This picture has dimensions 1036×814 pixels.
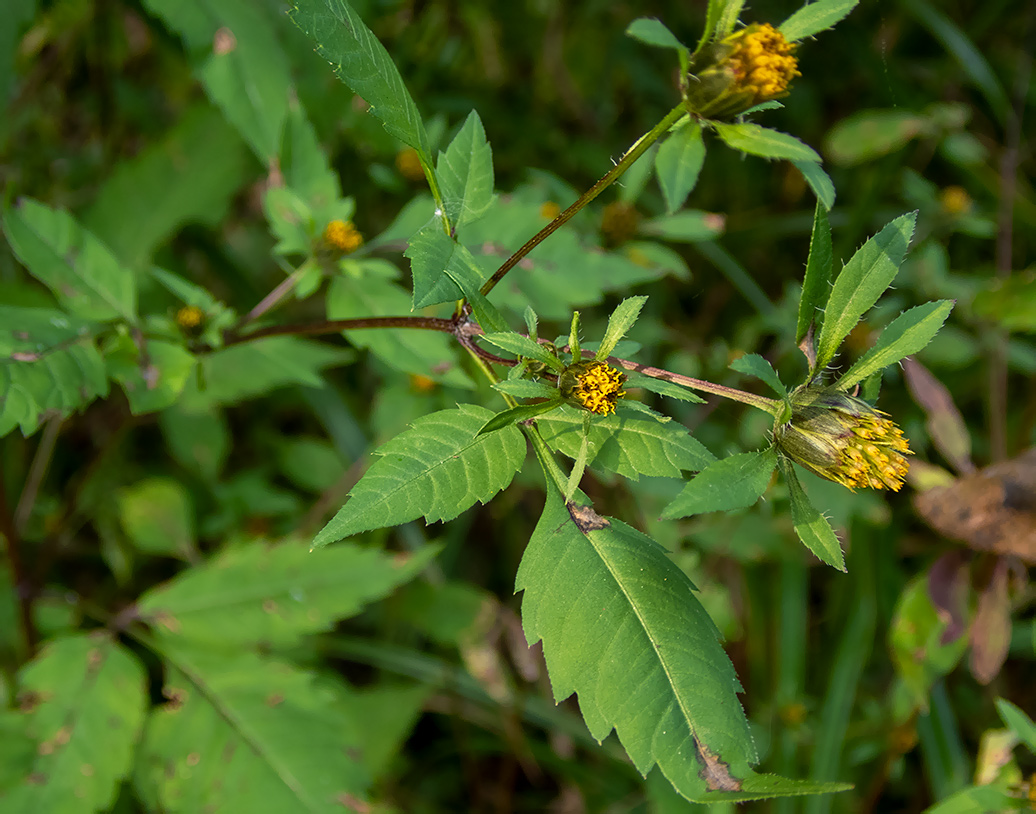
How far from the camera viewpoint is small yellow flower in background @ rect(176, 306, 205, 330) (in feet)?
4.07

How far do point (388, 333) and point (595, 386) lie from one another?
52 centimetres

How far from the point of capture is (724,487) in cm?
82

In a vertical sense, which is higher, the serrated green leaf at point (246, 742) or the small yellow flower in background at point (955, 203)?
the serrated green leaf at point (246, 742)

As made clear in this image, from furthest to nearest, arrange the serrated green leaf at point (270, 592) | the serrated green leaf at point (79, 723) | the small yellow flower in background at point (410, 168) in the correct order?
1. the small yellow flower in background at point (410, 168)
2. the serrated green leaf at point (270, 592)
3. the serrated green leaf at point (79, 723)

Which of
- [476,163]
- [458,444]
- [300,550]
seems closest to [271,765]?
[300,550]

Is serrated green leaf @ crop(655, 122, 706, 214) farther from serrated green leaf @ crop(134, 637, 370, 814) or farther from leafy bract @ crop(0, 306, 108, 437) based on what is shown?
serrated green leaf @ crop(134, 637, 370, 814)

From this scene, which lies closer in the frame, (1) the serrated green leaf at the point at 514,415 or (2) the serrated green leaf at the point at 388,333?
(1) the serrated green leaf at the point at 514,415

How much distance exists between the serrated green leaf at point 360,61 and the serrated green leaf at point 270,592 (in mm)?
1011

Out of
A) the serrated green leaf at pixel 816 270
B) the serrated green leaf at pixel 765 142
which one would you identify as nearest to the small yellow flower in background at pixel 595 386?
the serrated green leaf at pixel 816 270

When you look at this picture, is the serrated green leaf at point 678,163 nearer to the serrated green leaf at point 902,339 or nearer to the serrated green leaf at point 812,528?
the serrated green leaf at point 902,339

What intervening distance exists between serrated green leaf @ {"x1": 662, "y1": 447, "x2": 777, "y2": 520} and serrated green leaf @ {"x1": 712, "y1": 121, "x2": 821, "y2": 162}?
0.39 meters

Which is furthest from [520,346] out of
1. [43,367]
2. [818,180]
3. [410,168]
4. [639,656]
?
[410,168]

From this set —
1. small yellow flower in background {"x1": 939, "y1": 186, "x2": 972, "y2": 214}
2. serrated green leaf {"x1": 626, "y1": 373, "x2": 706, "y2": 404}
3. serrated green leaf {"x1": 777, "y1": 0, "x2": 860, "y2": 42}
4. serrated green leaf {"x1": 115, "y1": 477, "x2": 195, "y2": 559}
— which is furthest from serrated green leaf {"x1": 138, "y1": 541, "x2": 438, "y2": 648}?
small yellow flower in background {"x1": 939, "y1": 186, "x2": 972, "y2": 214}

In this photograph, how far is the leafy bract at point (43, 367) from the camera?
107 centimetres
